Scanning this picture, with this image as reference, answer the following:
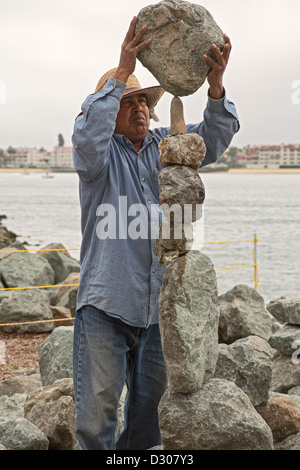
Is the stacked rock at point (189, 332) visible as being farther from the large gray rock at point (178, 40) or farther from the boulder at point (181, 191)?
the large gray rock at point (178, 40)

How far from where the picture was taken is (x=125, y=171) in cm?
367

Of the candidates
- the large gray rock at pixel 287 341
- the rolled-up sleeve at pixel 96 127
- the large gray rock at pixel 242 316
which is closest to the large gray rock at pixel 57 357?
the large gray rock at pixel 242 316

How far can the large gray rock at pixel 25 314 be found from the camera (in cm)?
812

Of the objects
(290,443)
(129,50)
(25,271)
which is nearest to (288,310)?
(290,443)

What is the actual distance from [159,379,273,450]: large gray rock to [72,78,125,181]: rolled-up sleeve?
1433 mm

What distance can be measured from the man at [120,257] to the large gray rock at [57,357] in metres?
1.84

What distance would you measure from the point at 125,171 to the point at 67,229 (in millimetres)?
30190

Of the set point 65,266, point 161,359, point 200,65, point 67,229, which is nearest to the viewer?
point 200,65

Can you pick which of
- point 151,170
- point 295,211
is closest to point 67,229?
point 295,211

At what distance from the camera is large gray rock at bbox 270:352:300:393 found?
5.74m

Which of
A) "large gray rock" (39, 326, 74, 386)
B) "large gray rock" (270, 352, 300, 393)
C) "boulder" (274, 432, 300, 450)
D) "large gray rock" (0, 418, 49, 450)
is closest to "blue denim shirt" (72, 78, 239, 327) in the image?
"large gray rock" (0, 418, 49, 450)

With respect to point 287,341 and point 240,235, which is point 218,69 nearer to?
point 287,341
